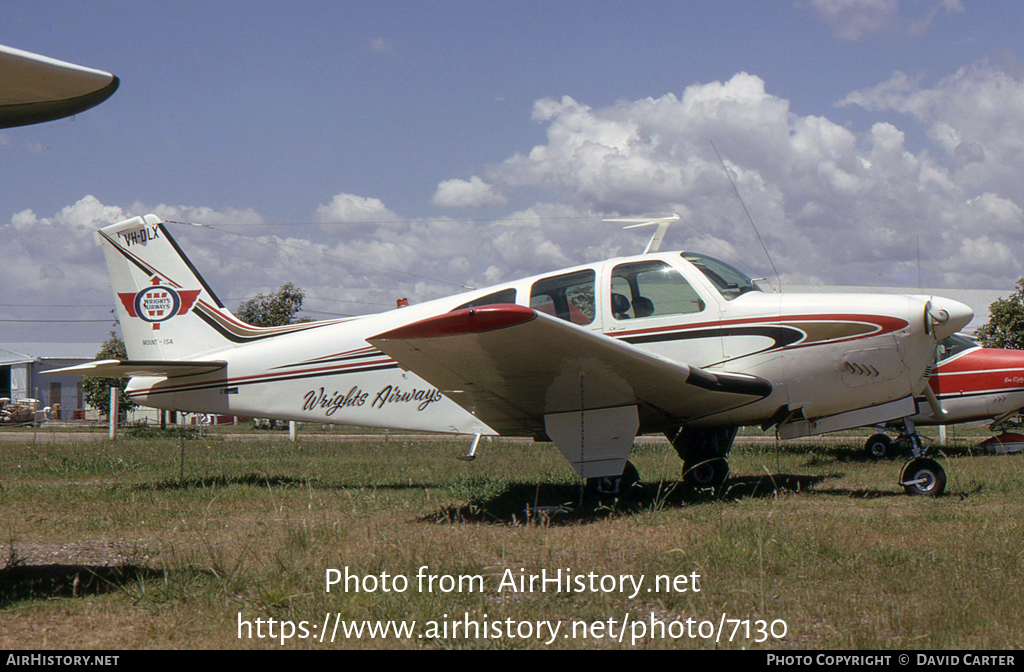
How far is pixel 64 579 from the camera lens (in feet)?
14.5

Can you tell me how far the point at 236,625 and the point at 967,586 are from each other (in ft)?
11.9

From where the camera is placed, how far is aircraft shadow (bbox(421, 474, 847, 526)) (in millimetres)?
6316

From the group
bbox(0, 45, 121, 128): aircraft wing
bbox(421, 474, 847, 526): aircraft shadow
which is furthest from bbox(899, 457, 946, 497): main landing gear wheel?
bbox(0, 45, 121, 128): aircraft wing

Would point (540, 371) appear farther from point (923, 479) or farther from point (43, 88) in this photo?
point (923, 479)

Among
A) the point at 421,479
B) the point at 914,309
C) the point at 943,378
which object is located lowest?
the point at 421,479

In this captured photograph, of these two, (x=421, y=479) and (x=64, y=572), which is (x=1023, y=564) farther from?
(x=421, y=479)

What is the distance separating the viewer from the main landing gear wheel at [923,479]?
278 inches

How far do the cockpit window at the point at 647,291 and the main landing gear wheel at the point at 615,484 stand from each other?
157cm

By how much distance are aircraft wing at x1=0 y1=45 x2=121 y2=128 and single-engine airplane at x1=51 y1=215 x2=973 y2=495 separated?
7.75 feet

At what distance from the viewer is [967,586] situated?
3863mm

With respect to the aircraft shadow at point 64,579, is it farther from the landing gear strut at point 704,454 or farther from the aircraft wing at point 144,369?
the landing gear strut at point 704,454

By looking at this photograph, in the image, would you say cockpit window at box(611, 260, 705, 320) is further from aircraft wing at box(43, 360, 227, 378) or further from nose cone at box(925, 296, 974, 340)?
aircraft wing at box(43, 360, 227, 378)

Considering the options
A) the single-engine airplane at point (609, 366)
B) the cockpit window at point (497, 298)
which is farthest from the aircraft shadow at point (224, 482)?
the cockpit window at point (497, 298)

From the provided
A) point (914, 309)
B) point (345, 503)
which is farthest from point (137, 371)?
point (914, 309)
